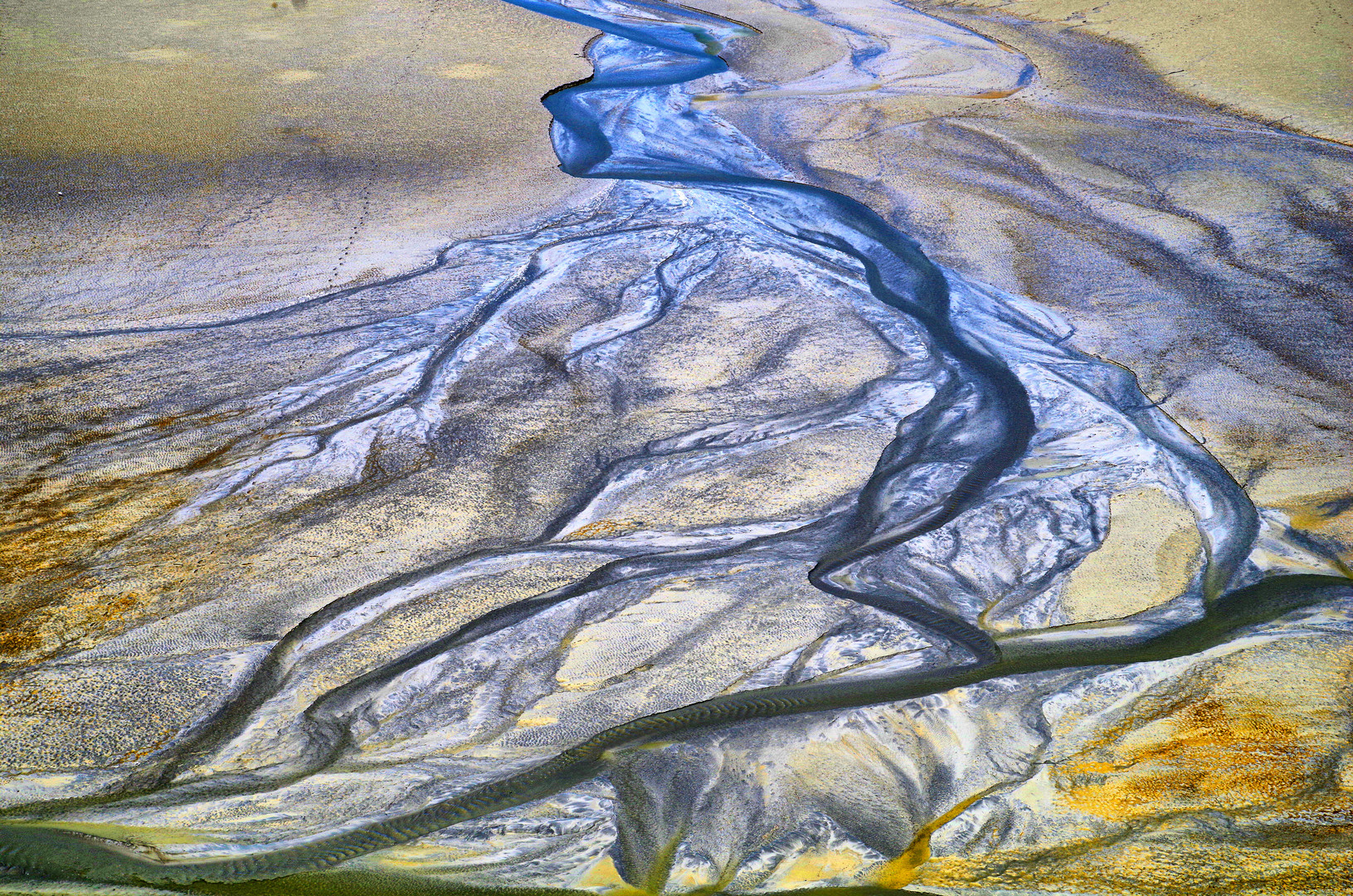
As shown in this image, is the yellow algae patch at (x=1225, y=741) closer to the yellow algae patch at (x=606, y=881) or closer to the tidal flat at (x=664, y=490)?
the tidal flat at (x=664, y=490)

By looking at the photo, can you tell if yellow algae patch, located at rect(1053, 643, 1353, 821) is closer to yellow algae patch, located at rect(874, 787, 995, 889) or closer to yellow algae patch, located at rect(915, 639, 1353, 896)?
yellow algae patch, located at rect(915, 639, 1353, 896)

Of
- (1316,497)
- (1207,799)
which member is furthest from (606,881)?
(1316,497)

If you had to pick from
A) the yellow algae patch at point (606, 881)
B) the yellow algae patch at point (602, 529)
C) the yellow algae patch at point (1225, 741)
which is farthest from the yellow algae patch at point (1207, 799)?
the yellow algae patch at point (602, 529)

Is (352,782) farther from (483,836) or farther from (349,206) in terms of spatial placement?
(349,206)

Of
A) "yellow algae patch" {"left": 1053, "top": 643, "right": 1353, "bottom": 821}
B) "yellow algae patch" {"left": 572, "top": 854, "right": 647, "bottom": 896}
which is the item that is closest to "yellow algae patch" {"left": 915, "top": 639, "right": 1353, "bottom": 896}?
"yellow algae patch" {"left": 1053, "top": 643, "right": 1353, "bottom": 821}

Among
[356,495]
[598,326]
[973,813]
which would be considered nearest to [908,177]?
[598,326]

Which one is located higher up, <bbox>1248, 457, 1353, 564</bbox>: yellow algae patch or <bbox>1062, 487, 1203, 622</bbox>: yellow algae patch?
<bbox>1248, 457, 1353, 564</bbox>: yellow algae patch
